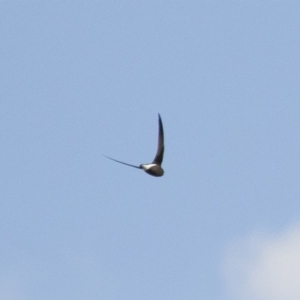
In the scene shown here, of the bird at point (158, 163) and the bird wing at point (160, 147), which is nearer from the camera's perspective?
the bird at point (158, 163)

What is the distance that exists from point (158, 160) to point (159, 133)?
1.21 m

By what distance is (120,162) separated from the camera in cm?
1670

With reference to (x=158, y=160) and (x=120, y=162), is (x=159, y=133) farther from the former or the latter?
(x=120, y=162)

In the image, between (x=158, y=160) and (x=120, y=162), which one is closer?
(x=120, y=162)

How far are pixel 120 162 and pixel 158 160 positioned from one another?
3.05m

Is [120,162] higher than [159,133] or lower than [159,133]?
lower

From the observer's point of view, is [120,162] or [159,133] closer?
[120,162]

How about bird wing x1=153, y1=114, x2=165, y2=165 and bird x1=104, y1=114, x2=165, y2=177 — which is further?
bird wing x1=153, y1=114, x2=165, y2=165

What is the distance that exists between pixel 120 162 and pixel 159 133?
12.0 feet

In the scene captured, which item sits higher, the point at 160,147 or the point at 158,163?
the point at 160,147

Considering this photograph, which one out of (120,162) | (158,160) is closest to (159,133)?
(158,160)

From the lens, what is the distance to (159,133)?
65.2ft
